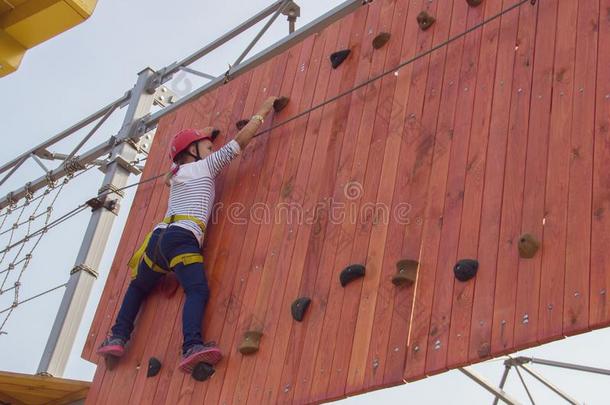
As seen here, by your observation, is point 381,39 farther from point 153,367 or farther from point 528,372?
point 528,372

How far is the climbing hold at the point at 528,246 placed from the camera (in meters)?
4.28

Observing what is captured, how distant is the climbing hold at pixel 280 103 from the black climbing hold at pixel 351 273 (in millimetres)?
1861

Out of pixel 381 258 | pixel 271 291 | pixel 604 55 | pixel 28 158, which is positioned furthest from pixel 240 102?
pixel 28 158

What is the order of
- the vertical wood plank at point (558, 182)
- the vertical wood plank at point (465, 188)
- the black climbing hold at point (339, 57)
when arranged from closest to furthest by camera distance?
1. the vertical wood plank at point (558, 182)
2. the vertical wood plank at point (465, 188)
3. the black climbing hold at point (339, 57)

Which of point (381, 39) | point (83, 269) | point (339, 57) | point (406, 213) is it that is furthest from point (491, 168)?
point (83, 269)

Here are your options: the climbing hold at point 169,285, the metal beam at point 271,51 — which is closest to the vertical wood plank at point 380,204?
the metal beam at point 271,51

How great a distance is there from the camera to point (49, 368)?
285 inches

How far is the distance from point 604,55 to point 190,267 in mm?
2905

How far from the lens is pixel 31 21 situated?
4703mm

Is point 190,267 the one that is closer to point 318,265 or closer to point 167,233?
point 167,233

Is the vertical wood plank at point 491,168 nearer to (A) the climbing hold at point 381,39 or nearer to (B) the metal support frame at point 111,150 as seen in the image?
(A) the climbing hold at point 381,39

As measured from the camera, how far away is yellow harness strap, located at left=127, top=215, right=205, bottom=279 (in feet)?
20.1

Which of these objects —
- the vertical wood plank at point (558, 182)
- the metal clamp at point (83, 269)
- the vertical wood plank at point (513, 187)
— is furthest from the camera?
the metal clamp at point (83, 269)

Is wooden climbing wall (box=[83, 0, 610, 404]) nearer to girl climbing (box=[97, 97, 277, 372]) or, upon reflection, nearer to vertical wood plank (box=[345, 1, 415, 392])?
vertical wood plank (box=[345, 1, 415, 392])
